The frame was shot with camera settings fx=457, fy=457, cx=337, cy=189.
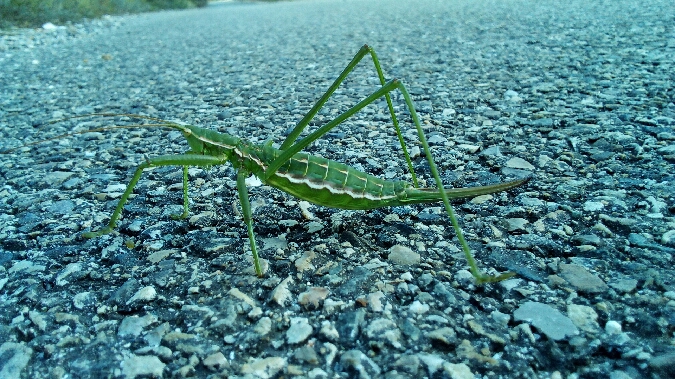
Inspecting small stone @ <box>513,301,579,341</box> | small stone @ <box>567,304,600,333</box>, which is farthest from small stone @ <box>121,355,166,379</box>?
small stone @ <box>567,304,600,333</box>

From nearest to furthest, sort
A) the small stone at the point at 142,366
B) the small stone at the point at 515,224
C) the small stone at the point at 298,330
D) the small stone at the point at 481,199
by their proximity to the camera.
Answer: the small stone at the point at 142,366, the small stone at the point at 298,330, the small stone at the point at 515,224, the small stone at the point at 481,199

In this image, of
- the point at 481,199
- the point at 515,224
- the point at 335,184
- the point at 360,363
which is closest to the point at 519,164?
the point at 481,199

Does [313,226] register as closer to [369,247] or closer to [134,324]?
[369,247]

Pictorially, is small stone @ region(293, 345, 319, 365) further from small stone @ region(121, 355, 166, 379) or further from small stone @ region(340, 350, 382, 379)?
small stone @ region(121, 355, 166, 379)

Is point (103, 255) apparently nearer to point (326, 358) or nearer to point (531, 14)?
point (326, 358)

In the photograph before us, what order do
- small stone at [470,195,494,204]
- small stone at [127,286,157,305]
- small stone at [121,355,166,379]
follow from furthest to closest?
small stone at [470,195,494,204] → small stone at [127,286,157,305] → small stone at [121,355,166,379]

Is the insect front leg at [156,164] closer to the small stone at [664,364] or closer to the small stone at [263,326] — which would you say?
the small stone at [263,326]

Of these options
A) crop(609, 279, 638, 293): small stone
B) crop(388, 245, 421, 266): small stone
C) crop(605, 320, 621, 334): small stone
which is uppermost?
crop(609, 279, 638, 293): small stone

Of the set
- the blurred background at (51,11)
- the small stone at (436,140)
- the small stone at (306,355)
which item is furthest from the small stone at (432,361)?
the blurred background at (51,11)

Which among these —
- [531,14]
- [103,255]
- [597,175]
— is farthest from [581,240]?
[531,14]
